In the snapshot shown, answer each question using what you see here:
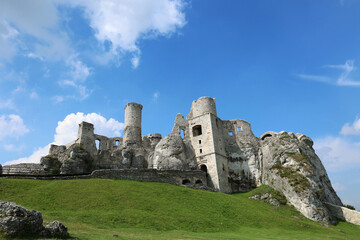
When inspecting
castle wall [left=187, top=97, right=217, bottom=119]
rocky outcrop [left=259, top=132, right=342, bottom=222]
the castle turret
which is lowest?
rocky outcrop [left=259, top=132, right=342, bottom=222]

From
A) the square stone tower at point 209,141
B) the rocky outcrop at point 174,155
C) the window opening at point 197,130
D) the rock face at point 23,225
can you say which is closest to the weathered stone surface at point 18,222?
the rock face at point 23,225

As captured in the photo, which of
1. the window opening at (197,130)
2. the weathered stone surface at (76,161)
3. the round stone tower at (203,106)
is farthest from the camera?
the round stone tower at (203,106)

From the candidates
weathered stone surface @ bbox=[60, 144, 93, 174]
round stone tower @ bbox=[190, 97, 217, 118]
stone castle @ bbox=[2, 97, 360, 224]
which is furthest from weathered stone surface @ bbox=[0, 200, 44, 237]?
round stone tower @ bbox=[190, 97, 217, 118]

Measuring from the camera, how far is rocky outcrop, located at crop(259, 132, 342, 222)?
34719 mm

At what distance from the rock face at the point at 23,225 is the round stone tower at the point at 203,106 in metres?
39.7

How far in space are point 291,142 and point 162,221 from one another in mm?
29382

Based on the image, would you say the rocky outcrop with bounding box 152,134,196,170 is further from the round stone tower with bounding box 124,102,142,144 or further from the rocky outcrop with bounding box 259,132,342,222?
the rocky outcrop with bounding box 259,132,342,222

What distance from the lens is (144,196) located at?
27344 mm

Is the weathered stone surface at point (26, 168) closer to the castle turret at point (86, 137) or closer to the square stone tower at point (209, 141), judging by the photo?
the castle turret at point (86, 137)

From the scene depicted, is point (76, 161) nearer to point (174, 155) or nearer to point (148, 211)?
point (174, 155)

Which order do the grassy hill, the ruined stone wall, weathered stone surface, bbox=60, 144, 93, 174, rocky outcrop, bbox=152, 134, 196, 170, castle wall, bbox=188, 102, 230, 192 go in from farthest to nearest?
rocky outcrop, bbox=152, 134, 196, 170
castle wall, bbox=188, 102, 230, 192
weathered stone surface, bbox=60, 144, 93, 174
the ruined stone wall
the grassy hill

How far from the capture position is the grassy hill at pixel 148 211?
63.3 ft

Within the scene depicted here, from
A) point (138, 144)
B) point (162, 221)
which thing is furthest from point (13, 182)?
point (138, 144)

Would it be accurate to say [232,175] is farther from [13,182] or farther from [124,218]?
[13,182]
